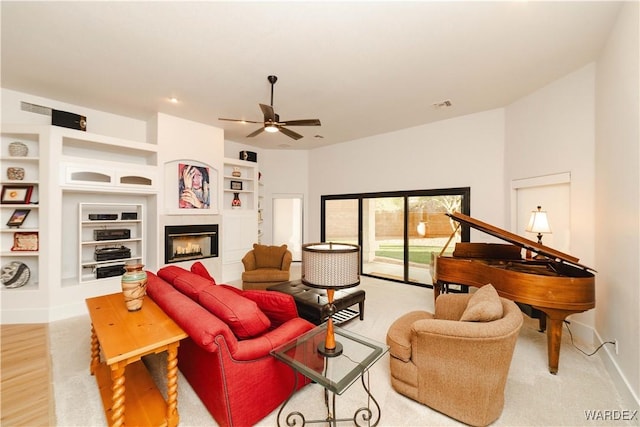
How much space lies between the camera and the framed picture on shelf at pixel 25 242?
→ 3680 millimetres

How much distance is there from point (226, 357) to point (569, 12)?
3879 mm

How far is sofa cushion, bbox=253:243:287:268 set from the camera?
16.0 ft

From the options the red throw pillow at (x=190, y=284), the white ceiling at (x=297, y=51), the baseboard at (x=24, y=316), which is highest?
the white ceiling at (x=297, y=51)

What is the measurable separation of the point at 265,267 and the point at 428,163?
3.74 m

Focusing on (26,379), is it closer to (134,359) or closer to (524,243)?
(134,359)

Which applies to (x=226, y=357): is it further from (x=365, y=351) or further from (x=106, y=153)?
(x=106, y=153)

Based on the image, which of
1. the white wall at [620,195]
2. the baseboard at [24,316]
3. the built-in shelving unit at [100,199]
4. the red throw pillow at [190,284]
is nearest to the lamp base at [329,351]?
the red throw pillow at [190,284]

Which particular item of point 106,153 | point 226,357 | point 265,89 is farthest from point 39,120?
point 226,357

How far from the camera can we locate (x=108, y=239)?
166 inches

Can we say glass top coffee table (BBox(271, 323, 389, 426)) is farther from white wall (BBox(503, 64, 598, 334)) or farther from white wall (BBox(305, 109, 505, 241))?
white wall (BBox(305, 109, 505, 241))

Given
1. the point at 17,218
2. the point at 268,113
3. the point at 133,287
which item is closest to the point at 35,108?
the point at 17,218

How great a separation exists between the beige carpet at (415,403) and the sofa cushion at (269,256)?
7.91ft

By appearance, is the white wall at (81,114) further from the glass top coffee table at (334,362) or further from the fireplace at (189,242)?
the glass top coffee table at (334,362)

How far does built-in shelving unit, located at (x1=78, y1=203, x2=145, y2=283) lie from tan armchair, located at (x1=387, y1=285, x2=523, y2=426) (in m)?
4.45
